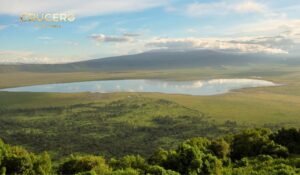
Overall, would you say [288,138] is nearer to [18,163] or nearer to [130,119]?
[18,163]

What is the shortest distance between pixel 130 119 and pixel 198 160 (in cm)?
10313

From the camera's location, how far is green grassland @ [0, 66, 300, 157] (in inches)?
4053

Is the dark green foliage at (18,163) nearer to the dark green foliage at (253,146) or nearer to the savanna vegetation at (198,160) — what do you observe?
the savanna vegetation at (198,160)

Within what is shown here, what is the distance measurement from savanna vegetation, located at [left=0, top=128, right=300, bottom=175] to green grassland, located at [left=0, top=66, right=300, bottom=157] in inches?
1568

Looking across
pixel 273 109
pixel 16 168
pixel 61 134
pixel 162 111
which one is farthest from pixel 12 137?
pixel 273 109

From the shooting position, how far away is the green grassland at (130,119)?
103 m

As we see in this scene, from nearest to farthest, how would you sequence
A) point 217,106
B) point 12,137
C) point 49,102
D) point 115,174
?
point 115,174 < point 12,137 < point 217,106 < point 49,102

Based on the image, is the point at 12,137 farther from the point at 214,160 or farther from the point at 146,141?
the point at 214,160

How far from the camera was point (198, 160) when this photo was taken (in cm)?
3744

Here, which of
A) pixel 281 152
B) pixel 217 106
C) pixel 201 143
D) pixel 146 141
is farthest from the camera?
pixel 217 106

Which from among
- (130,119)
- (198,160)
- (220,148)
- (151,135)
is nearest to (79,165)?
(198,160)

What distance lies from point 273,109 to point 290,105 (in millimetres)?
13475

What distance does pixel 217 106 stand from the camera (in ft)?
544

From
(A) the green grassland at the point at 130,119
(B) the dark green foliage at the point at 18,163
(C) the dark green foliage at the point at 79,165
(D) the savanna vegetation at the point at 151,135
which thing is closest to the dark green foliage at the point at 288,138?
(D) the savanna vegetation at the point at 151,135
